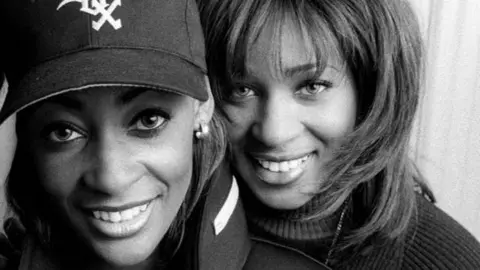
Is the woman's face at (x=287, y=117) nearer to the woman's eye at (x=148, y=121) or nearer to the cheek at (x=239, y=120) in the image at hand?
the cheek at (x=239, y=120)

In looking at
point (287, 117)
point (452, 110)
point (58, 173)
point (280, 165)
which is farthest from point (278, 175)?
point (452, 110)

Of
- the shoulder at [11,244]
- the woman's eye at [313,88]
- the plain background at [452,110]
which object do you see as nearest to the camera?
the shoulder at [11,244]

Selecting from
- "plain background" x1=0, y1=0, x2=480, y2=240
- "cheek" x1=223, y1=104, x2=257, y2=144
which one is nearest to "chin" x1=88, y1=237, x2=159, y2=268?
"cheek" x1=223, y1=104, x2=257, y2=144

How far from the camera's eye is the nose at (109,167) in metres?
0.88

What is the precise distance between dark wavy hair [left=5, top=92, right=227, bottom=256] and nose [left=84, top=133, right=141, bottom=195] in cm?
16

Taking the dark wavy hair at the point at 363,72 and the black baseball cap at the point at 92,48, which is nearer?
the black baseball cap at the point at 92,48

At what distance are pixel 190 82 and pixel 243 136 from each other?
323mm

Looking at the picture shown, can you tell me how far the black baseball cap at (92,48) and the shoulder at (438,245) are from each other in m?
0.57

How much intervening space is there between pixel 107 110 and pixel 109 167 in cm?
7

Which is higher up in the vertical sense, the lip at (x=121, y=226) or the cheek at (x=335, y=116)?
the cheek at (x=335, y=116)

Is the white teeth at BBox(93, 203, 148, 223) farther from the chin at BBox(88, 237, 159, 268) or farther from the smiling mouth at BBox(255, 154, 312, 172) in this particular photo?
the smiling mouth at BBox(255, 154, 312, 172)

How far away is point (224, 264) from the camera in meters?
1.04

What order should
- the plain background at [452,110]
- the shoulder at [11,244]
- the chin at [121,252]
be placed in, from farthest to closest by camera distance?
the plain background at [452,110] → the shoulder at [11,244] → the chin at [121,252]

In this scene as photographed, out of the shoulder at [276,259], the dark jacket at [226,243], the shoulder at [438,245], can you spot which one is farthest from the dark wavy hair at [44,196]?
the shoulder at [438,245]
